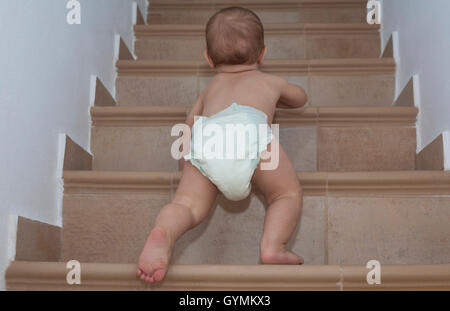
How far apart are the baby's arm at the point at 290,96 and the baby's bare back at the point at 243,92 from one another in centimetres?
2

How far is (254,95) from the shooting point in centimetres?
141

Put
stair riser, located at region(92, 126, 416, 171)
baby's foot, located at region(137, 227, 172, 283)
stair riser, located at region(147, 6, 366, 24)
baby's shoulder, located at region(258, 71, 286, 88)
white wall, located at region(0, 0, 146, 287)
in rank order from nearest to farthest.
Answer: baby's foot, located at region(137, 227, 172, 283), white wall, located at region(0, 0, 146, 287), baby's shoulder, located at region(258, 71, 286, 88), stair riser, located at region(92, 126, 416, 171), stair riser, located at region(147, 6, 366, 24)

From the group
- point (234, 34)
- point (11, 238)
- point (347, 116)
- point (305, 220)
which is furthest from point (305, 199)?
point (11, 238)

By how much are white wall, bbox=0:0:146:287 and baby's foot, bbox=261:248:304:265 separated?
1.89 ft

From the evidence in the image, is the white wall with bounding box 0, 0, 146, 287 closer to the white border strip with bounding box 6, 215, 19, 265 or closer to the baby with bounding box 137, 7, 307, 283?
the white border strip with bounding box 6, 215, 19, 265

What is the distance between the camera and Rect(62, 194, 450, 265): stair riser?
4.46 ft

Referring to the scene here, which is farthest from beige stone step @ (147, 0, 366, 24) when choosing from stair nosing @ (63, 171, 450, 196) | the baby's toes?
the baby's toes

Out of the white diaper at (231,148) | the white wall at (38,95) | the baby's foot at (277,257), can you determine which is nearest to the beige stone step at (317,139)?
the white wall at (38,95)

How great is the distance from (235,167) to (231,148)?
0.05 metres

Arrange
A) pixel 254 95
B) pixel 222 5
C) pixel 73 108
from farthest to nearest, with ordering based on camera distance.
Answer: pixel 222 5, pixel 73 108, pixel 254 95

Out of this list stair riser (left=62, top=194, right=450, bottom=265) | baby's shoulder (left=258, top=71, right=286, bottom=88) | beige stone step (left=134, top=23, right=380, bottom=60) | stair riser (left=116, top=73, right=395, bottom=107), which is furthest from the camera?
beige stone step (left=134, top=23, right=380, bottom=60)

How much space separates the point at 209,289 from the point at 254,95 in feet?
1.81
